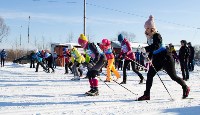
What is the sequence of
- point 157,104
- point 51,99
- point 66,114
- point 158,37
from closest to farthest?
point 66,114 → point 157,104 → point 158,37 → point 51,99

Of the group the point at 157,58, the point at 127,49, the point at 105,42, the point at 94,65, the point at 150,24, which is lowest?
the point at 94,65

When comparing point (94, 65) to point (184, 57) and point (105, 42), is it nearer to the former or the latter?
point (105, 42)

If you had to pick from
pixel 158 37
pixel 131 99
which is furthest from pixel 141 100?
pixel 158 37

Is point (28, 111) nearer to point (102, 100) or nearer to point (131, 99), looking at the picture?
point (102, 100)

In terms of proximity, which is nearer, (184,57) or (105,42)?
(105,42)

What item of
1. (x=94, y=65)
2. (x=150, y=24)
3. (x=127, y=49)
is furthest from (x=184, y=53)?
(x=150, y=24)

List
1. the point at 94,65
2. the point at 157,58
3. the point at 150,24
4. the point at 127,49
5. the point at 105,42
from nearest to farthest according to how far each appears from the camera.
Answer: the point at 157,58
the point at 150,24
the point at 94,65
the point at 127,49
the point at 105,42

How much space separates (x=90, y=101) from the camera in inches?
278

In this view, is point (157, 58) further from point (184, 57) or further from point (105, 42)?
point (184, 57)

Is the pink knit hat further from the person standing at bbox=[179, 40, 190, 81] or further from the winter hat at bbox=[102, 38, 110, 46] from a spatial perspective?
the person standing at bbox=[179, 40, 190, 81]

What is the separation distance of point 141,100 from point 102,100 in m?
0.85

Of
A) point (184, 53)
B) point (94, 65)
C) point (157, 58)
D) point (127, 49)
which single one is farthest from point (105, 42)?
point (157, 58)

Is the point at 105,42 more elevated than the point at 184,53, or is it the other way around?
the point at 105,42

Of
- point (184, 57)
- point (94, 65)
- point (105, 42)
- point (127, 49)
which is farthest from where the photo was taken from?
point (184, 57)
